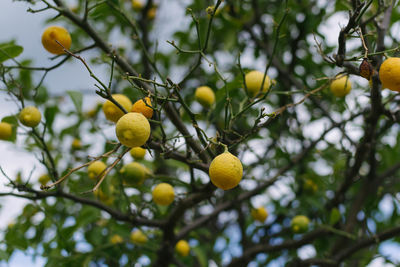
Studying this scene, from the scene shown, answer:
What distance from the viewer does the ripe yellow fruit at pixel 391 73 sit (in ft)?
2.94

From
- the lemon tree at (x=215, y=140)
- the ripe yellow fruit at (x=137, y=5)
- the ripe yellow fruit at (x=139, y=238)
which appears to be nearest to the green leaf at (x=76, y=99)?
the lemon tree at (x=215, y=140)

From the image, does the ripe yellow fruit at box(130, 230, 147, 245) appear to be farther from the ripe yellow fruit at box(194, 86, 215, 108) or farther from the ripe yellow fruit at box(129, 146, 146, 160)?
the ripe yellow fruit at box(194, 86, 215, 108)

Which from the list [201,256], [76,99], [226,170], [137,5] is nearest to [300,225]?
[201,256]

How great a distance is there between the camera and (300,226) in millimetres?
1938

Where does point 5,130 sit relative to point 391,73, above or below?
above

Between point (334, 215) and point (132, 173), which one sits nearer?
point (132, 173)

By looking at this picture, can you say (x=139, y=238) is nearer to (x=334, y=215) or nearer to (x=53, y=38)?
(x=334, y=215)

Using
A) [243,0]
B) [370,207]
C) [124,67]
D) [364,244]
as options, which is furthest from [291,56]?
[124,67]

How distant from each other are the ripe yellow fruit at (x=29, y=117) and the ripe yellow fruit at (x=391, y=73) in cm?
118

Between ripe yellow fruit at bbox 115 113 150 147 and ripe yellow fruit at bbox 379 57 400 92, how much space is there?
2.10ft

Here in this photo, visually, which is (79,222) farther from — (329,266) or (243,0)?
(243,0)

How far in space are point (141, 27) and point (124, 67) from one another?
5.95 feet

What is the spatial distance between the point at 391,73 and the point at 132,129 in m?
0.68

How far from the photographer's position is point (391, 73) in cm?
90
